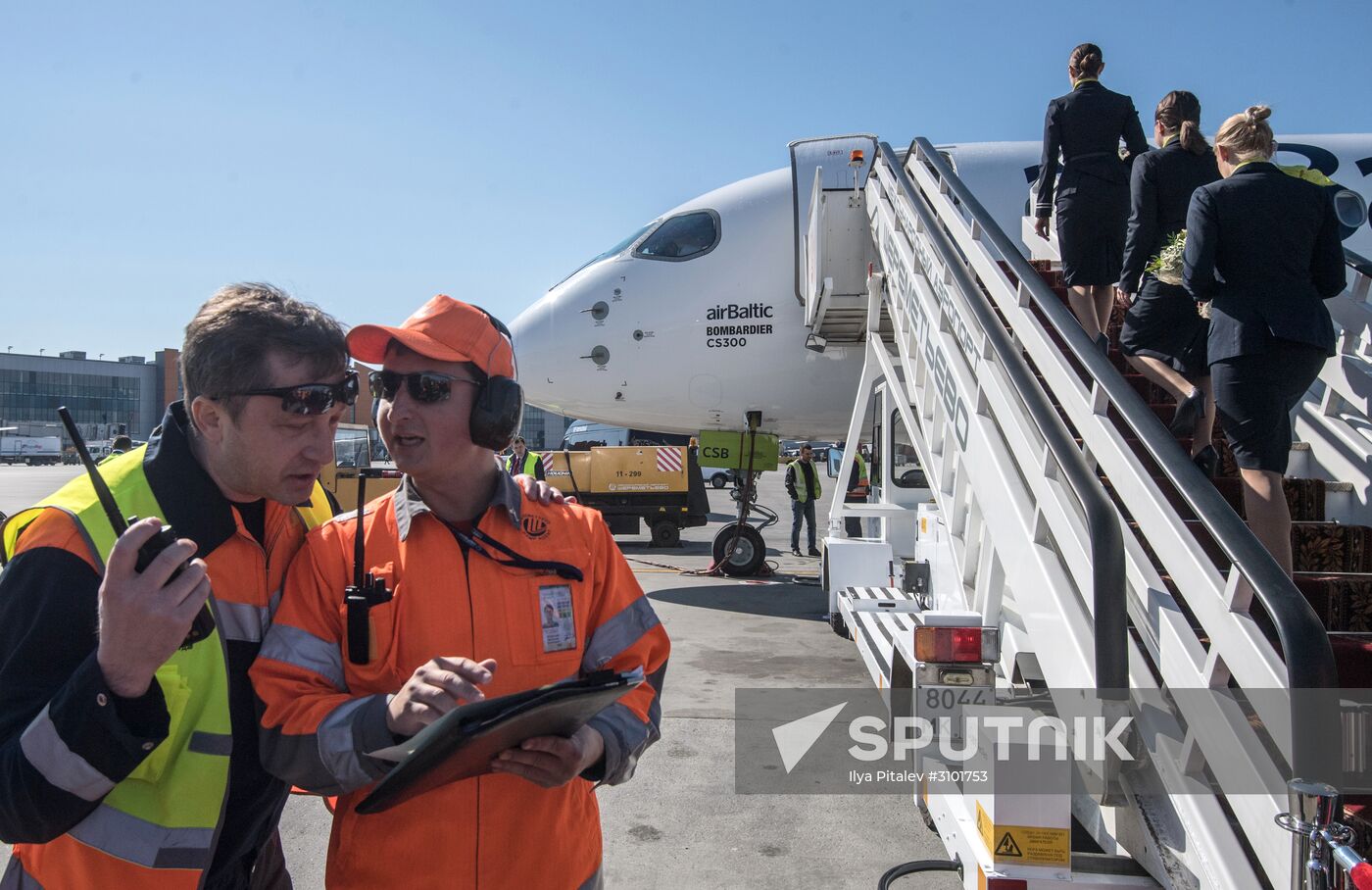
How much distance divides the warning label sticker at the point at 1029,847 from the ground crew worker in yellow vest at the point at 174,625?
182 cm

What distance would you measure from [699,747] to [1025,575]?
2.53m

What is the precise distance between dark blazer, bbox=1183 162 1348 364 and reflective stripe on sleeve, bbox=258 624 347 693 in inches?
117

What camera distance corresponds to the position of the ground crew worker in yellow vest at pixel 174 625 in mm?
1297

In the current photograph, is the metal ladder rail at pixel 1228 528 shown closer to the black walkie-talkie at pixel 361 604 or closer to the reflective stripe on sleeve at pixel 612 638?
the reflective stripe on sleeve at pixel 612 638

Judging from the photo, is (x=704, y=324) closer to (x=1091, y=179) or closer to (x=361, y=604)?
(x=1091, y=179)

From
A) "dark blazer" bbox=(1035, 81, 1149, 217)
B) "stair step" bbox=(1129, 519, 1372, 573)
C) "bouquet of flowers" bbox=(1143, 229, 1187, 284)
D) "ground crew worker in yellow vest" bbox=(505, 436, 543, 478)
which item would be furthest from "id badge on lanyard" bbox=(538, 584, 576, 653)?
"ground crew worker in yellow vest" bbox=(505, 436, 543, 478)

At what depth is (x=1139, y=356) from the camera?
421 centimetres

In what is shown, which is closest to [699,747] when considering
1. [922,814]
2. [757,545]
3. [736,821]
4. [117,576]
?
[736,821]

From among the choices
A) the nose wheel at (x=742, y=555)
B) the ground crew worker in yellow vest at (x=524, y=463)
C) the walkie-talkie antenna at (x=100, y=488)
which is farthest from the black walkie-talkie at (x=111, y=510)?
the ground crew worker in yellow vest at (x=524, y=463)

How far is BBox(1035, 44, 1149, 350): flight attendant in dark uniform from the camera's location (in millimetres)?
4812

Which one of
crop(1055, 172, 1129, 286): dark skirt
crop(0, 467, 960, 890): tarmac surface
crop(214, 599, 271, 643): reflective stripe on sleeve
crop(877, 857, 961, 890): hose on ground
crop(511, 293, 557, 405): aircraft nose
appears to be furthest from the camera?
crop(511, 293, 557, 405): aircraft nose

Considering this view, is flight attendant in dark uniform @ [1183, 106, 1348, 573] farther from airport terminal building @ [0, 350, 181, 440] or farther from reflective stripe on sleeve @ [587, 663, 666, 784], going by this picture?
airport terminal building @ [0, 350, 181, 440]

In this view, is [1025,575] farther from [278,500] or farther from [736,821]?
[278,500]
